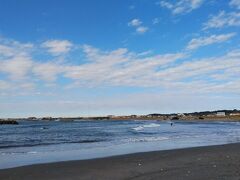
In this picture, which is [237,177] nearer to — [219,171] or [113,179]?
[219,171]

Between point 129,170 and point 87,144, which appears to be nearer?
point 129,170

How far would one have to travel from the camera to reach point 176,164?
19250 millimetres

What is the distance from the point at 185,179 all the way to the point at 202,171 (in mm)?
2222

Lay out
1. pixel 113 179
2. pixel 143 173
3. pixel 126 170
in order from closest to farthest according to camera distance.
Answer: pixel 113 179
pixel 143 173
pixel 126 170

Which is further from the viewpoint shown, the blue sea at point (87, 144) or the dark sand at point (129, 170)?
the blue sea at point (87, 144)

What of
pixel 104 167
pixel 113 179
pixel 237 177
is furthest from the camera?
pixel 104 167

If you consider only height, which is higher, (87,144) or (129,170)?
(87,144)

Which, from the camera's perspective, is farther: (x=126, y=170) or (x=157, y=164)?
(x=157, y=164)

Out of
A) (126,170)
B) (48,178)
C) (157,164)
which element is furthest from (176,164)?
(48,178)

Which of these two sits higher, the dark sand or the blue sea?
the blue sea

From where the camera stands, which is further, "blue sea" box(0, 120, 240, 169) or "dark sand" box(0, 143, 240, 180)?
"blue sea" box(0, 120, 240, 169)

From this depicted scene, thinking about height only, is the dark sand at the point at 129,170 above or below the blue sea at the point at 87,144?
below

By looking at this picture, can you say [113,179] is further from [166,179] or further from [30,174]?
[30,174]

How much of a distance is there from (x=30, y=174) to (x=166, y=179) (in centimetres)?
579
